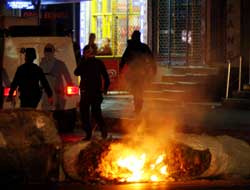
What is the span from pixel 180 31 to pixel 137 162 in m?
14.7

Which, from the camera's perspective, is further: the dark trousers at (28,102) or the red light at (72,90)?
the red light at (72,90)

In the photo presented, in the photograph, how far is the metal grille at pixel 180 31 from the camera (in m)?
23.9

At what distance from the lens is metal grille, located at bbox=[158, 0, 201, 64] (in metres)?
23.9

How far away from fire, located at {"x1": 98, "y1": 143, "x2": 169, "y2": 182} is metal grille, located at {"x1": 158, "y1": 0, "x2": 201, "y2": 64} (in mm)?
13849

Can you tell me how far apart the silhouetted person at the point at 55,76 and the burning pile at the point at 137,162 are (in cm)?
504

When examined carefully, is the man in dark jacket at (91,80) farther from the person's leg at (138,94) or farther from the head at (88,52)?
the person's leg at (138,94)

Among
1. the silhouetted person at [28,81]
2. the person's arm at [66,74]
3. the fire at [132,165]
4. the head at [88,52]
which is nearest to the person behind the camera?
the fire at [132,165]

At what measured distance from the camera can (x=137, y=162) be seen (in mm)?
10008

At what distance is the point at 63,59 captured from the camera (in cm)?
1538

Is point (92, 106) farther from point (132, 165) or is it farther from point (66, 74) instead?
point (132, 165)

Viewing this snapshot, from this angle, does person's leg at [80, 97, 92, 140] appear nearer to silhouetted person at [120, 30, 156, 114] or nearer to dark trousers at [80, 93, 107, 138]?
dark trousers at [80, 93, 107, 138]

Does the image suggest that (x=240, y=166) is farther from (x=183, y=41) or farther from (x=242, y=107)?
(x=183, y=41)

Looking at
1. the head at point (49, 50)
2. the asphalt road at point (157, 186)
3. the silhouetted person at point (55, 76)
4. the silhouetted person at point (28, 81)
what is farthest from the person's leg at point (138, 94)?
the asphalt road at point (157, 186)

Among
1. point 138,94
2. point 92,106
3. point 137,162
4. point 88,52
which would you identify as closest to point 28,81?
point 88,52
